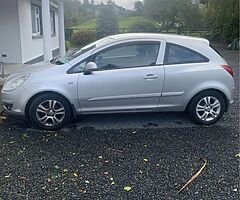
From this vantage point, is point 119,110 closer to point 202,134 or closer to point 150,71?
point 150,71

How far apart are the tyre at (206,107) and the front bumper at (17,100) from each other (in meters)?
2.72

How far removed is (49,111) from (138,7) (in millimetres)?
33098

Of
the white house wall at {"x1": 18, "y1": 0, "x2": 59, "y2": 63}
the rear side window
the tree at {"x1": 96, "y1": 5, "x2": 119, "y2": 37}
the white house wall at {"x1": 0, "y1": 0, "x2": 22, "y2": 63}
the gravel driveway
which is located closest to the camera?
the gravel driveway

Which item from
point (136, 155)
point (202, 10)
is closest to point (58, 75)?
point (136, 155)

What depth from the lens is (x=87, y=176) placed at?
3357 mm

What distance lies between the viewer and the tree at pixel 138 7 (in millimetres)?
34525

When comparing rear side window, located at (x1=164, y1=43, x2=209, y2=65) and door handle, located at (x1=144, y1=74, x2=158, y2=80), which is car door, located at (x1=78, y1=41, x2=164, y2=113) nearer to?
door handle, located at (x1=144, y1=74, x2=158, y2=80)

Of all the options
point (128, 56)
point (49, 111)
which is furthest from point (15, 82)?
point (128, 56)

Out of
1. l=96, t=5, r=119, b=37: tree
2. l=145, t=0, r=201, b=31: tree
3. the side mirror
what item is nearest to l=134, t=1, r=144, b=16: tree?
l=145, t=0, r=201, b=31: tree

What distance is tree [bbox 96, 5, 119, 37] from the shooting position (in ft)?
100

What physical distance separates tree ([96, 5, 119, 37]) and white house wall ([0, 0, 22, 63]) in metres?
18.3

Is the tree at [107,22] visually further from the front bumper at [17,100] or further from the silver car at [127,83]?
the front bumper at [17,100]

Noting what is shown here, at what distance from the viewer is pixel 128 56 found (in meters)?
4.90

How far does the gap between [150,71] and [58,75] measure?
1472 mm
